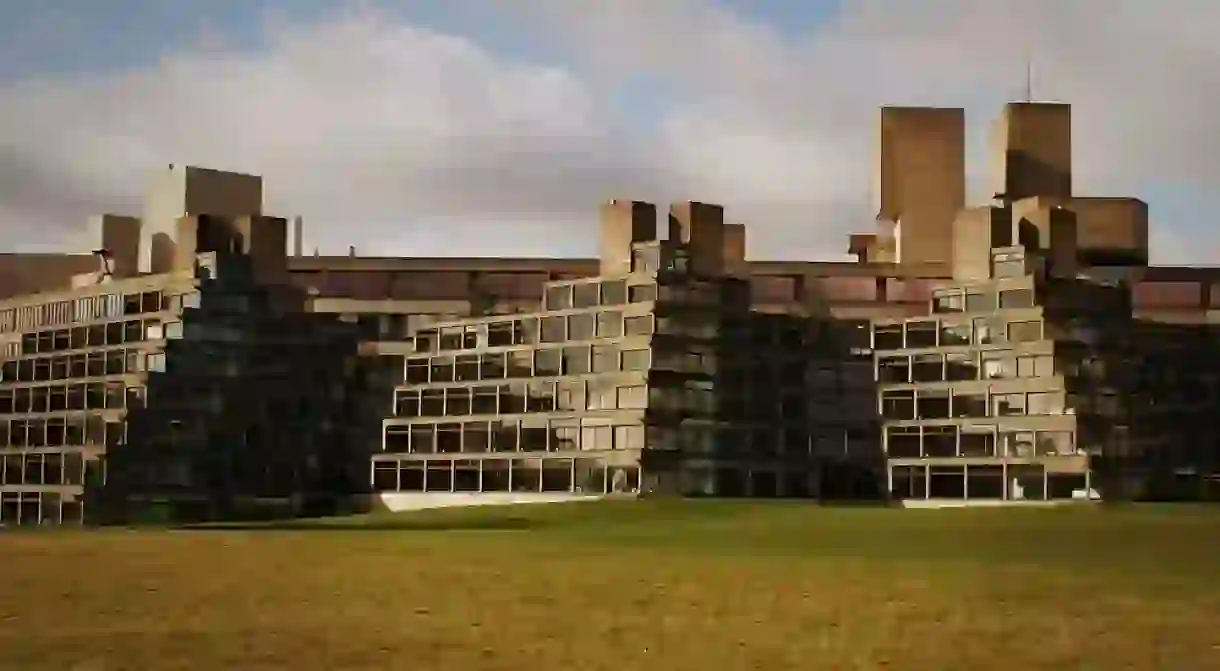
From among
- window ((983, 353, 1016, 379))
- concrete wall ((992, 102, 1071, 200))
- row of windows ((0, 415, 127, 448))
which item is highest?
concrete wall ((992, 102, 1071, 200))

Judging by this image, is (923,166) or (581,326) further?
(923,166)

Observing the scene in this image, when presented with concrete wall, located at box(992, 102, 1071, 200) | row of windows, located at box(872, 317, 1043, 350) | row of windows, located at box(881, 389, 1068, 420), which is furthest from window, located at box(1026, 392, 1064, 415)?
concrete wall, located at box(992, 102, 1071, 200)

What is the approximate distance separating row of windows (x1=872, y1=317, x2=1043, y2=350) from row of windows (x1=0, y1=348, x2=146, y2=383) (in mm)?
55729

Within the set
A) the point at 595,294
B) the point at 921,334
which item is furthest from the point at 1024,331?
the point at 595,294

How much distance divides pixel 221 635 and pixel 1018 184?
131594mm

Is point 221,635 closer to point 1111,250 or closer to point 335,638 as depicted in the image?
point 335,638

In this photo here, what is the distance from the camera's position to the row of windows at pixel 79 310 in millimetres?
146000

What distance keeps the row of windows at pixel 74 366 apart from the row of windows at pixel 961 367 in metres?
56.0

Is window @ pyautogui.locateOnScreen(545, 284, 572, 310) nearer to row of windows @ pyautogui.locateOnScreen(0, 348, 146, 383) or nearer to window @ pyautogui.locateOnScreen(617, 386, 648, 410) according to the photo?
window @ pyautogui.locateOnScreen(617, 386, 648, 410)

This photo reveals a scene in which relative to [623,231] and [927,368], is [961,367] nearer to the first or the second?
[927,368]

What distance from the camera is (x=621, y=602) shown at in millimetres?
45781

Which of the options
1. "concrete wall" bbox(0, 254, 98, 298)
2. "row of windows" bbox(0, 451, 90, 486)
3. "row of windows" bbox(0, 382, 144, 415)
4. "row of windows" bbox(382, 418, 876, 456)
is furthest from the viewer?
"concrete wall" bbox(0, 254, 98, 298)

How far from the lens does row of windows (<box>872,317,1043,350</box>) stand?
402ft

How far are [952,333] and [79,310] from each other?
2843 inches
